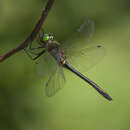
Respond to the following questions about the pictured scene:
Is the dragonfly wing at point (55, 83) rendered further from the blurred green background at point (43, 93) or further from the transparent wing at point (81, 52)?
the blurred green background at point (43, 93)

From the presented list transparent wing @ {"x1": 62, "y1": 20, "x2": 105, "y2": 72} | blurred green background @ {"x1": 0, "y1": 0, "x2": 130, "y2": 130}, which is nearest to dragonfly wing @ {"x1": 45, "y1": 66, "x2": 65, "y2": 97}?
transparent wing @ {"x1": 62, "y1": 20, "x2": 105, "y2": 72}

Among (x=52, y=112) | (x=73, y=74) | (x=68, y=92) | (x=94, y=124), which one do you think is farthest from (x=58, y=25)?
(x=94, y=124)

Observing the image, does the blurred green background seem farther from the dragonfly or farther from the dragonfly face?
the dragonfly face

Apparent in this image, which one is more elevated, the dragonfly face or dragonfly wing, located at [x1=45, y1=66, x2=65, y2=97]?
the dragonfly face

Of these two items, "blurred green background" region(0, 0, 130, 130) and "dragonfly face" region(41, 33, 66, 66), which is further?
"blurred green background" region(0, 0, 130, 130)

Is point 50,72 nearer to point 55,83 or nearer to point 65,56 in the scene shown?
point 55,83

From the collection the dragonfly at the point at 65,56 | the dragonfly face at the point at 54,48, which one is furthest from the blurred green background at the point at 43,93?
the dragonfly face at the point at 54,48

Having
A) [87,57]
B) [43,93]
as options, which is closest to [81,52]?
[87,57]

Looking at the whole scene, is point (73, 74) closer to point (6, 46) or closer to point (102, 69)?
point (102, 69)
